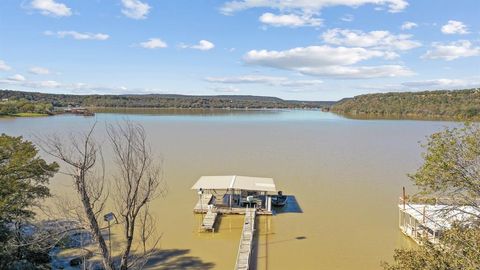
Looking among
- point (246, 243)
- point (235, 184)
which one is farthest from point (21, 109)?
point (246, 243)

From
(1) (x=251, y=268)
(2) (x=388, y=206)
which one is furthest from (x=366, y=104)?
(1) (x=251, y=268)

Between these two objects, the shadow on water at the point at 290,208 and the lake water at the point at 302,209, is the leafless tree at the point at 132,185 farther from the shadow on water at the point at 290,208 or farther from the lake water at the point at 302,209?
the shadow on water at the point at 290,208

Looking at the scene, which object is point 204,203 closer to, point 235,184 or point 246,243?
point 235,184

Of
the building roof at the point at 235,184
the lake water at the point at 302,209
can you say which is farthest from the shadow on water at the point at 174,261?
the building roof at the point at 235,184

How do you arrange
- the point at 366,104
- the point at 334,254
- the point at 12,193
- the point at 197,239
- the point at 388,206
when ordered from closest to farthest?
the point at 12,193 → the point at 334,254 → the point at 197,239 → the point at 388,206 → the point at 366,104

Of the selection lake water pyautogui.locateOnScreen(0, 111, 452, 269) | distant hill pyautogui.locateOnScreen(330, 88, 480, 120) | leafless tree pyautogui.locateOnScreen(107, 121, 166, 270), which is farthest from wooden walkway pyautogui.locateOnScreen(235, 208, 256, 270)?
distant hill pyautogui.locateOnScreen(330, 88, 480, 120)

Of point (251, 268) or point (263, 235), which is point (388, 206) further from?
point (251, 268)
